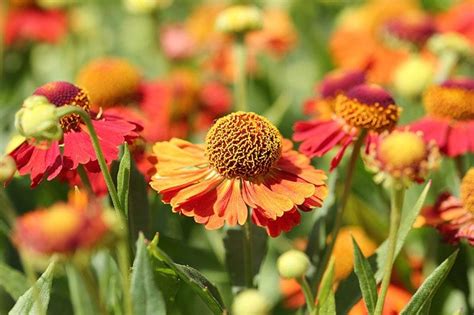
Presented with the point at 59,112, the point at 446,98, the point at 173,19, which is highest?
the point at 59,112

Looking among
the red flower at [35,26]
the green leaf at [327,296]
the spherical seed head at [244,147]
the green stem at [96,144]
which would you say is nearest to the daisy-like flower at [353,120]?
the spherical seed head at [244,147]

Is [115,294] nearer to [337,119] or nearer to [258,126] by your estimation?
[258,126]

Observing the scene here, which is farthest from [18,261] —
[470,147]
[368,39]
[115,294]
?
[368,39]

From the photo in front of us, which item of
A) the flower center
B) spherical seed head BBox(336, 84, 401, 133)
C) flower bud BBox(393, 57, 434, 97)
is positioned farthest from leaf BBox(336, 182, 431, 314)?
flower bud BBox(393, 57, 434, 97)

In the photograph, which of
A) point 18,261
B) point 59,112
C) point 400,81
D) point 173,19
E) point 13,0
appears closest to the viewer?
point 59,112

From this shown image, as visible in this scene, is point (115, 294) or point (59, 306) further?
point (59, 306)

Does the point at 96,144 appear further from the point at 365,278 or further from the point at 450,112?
the point at 450,112

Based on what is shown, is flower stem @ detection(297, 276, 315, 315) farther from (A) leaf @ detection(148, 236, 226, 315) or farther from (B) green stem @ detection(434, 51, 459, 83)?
(B) green stem @ detection(434, 51, 459, 83)

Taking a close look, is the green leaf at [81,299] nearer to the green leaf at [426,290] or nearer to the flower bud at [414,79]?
the green leaf at [426,290]

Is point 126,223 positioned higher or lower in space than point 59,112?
lower

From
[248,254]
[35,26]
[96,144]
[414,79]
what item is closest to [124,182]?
[96,144]
